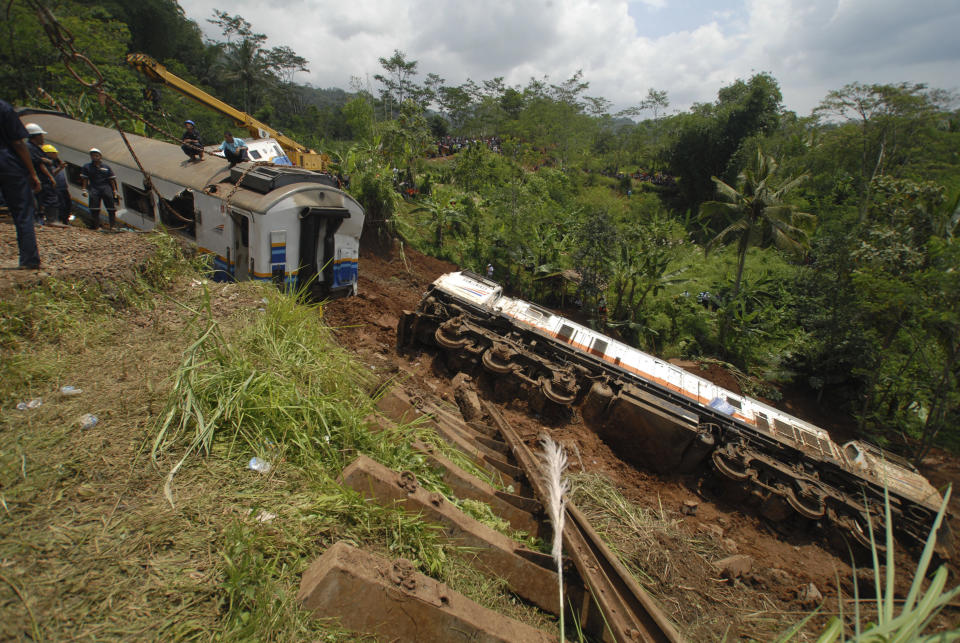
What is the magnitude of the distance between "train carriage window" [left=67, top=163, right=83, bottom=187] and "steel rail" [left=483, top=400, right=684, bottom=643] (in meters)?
11.9

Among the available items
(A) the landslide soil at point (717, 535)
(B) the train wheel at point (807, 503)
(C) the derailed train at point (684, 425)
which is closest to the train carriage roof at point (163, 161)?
(A) the landslide soil at point (717, 535)

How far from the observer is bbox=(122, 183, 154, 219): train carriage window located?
863 centimetres

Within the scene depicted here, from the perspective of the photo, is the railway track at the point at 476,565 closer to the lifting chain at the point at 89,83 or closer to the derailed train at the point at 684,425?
the derailed train at the point at 684,425

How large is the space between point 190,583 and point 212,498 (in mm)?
481

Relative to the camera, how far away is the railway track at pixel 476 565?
2395 millimetres

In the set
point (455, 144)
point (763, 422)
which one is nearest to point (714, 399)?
point (763, 422)

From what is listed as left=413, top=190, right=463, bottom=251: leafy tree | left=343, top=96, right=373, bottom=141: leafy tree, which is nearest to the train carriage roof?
left=413, top=190, right=463, bottom=251: leafy tree

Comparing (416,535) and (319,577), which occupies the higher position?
(319,577)

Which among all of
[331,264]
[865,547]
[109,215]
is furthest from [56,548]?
[109,215]

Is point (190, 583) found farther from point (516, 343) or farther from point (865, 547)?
point (865, 547)

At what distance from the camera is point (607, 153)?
3959 cm

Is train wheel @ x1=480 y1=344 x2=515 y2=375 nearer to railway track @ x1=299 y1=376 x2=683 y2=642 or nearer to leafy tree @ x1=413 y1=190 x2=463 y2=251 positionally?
railway track @ x1=299 y1=376 x2=683 y2=642

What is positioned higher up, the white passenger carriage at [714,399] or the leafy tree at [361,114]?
the leafy tree at [361,114]

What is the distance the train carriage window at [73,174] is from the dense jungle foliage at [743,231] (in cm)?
250
